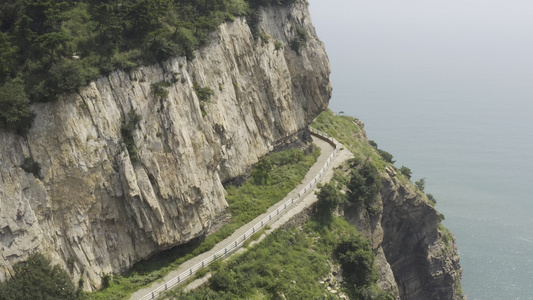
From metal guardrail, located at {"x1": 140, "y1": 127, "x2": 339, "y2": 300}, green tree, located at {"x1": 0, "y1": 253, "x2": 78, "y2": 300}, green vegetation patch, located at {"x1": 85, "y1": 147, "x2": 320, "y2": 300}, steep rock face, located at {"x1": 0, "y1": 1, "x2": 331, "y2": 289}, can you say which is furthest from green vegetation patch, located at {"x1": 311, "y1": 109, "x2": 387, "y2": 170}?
green tree, located at {"x1": 0, "y1": 253, "x2": 78, "y2": 300}

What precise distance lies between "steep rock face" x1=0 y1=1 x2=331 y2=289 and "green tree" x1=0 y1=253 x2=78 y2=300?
29.7 inches

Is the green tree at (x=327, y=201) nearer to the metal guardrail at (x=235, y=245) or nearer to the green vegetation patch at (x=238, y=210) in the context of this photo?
the metal guardrail at (x=235, y=245)

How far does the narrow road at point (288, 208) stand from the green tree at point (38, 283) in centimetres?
584

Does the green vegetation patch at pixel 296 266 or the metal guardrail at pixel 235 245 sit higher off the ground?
the metal guardrail at pixel 235 245

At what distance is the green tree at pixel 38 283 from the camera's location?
29984mm

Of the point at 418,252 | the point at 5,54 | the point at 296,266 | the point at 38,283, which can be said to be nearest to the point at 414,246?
the point at 418,252

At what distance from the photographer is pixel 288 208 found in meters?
51.5

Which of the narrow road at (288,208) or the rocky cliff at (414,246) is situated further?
the rocky cliff at (414,246)

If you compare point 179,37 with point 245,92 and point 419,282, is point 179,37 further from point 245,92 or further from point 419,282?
point 419,282

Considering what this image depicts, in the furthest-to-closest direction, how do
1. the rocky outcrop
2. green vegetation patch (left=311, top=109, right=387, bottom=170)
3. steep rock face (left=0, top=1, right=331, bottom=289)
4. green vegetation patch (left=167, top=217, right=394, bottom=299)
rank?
green vegetation patch (left=311, top=109, right=387, bottom=170), the rocky outcrop, green vegetation patch (left=167, top=217, right=394, bottom=299), steep rock face (left=0, top=1, right=331, bottom=289)

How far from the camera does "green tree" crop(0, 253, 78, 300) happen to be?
29984 millimetres

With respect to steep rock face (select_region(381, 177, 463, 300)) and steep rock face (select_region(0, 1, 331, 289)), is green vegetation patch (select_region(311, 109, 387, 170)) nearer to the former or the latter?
steep rock face (select_region(381, 177, 463, 300))

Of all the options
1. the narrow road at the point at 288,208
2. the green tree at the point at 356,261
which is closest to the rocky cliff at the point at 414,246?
the narrow road at the point at 288,208

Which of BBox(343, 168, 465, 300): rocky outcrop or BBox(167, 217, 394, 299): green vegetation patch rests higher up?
BBox(167, 217, 394, 299): green vegetation patch
